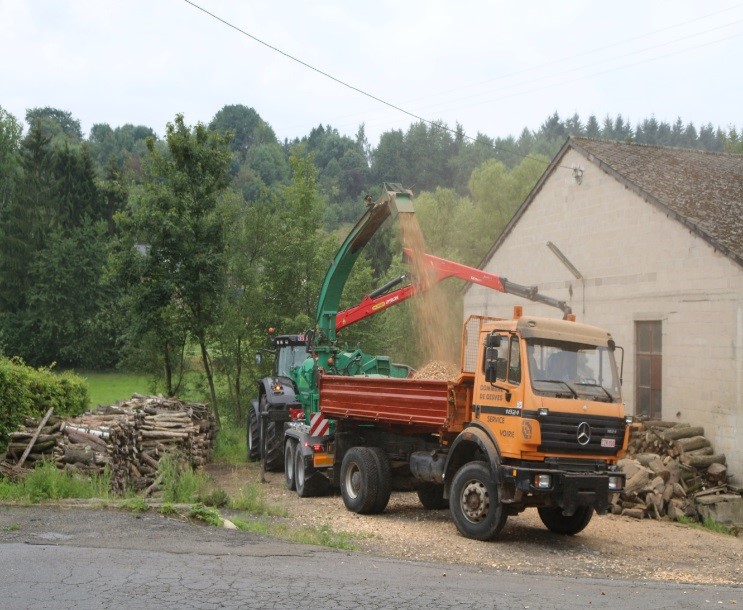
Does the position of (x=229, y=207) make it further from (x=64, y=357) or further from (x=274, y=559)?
(x=64, y=357)

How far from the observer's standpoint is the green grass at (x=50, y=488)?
14.5m

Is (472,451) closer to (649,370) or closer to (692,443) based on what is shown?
(692,443)

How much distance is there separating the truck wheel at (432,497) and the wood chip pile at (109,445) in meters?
4.95

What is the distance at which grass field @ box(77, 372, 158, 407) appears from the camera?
40912 millimetres

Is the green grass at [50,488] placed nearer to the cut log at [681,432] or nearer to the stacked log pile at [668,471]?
the stacked log pile at [668,471]

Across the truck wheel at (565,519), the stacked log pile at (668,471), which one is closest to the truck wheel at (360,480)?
the truck wheel at (565,519)

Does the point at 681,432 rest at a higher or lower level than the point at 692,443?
higher

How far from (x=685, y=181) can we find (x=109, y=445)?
14750 mm

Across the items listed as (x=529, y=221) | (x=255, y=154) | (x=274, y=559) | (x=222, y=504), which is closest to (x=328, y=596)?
(x=274, y=559)

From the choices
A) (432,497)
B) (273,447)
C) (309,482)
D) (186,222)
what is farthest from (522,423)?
(186,222)

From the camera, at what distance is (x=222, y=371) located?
29094 millimetres

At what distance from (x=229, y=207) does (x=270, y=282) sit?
11.0ft

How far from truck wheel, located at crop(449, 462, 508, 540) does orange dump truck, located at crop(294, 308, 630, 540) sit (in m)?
0.01

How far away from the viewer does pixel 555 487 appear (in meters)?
11.7
